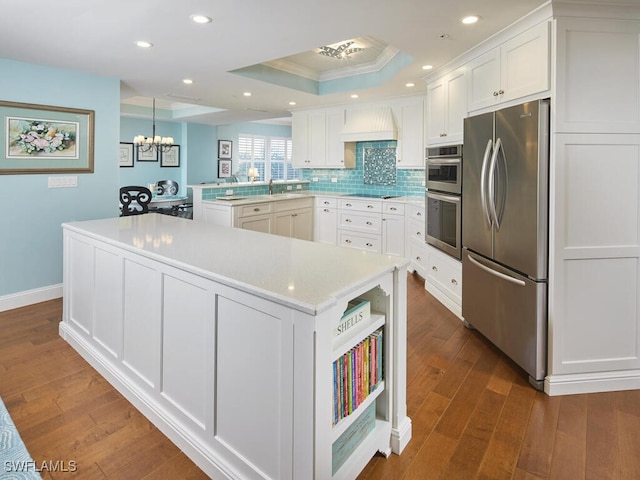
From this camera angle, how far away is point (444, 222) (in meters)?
Answer: 3.64

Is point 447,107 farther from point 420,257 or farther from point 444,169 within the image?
point 420,257

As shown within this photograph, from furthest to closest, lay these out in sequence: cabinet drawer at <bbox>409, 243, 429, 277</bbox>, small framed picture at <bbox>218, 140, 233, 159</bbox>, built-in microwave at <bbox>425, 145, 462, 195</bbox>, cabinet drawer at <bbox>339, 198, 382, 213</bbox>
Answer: small framed picture at <bbox>218, 140, 233, 159</bbox> < cabinet drawer at <bbox>339, 198, 382, 213</bbox> < cabinet drawer at <bbox>409, 243, 429, 277</bbox> < built-in microwave at <bbox>425, 145, 462, 195</bbox>

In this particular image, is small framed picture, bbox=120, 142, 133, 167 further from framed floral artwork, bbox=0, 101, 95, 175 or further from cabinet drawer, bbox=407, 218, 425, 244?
cabinet drawer, bbox=407, 218, 425, 244

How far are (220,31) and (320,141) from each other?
3.58 meters

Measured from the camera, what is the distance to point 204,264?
1.72m

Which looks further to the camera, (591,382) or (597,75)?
(591,382)

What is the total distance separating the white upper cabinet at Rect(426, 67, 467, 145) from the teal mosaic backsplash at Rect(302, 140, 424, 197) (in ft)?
5.03

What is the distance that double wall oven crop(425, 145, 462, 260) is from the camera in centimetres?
337

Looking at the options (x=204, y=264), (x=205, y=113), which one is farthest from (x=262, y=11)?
(x=205, y=113)

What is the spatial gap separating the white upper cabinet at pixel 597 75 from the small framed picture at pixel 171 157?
26.3ft

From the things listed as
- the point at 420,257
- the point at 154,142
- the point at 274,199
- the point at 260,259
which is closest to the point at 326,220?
the point at 274,199

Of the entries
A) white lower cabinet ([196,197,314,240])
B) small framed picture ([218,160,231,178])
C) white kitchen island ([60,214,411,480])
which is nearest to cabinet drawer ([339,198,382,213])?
white lower cabinet ([196,197,314,240])

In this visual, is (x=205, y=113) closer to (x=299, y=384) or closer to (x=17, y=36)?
(x=17, y=36)
